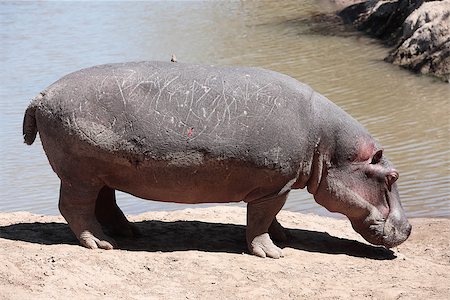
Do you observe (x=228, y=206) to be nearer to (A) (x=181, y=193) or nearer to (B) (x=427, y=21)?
(A) (x=181, y=193)

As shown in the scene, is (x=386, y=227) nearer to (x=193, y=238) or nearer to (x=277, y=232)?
(x=277, y=232)

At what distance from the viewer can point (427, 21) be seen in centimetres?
1781

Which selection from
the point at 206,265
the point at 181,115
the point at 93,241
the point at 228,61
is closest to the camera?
the point at 206,265

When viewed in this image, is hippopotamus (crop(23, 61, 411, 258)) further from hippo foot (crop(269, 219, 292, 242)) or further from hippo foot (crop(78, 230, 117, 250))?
hippo foot (crop(269, 219, 292, 242))

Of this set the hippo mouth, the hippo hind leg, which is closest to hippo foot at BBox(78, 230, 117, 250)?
the hippo hind leg

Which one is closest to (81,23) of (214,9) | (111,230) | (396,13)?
(214,9)

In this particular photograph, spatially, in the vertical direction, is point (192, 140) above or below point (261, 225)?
above

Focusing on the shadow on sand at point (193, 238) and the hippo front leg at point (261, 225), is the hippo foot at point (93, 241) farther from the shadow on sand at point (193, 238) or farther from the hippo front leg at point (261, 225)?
Result: the hippo front leg at point (261, 225)

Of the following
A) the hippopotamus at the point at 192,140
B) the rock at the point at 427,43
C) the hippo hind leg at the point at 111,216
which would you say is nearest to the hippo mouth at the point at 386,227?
the hippopotamus at the point at 192,140

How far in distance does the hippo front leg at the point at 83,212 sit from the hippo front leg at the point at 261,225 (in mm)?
1116

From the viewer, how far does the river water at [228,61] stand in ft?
33.5

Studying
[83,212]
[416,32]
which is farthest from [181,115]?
[416,32]

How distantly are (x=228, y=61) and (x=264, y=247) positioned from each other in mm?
11019

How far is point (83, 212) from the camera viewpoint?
682 centimetres
